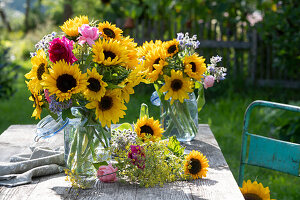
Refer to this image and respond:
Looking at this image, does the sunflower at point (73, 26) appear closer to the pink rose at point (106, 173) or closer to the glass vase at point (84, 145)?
the glass vase at point (84, 145)

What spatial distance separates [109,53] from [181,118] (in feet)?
2.30

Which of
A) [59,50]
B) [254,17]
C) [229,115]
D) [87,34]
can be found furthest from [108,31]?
[254,17]

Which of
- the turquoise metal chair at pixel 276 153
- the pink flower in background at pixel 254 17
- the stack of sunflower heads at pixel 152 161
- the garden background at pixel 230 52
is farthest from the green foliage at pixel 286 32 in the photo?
the stack of sunflower heads at pixel 152 161

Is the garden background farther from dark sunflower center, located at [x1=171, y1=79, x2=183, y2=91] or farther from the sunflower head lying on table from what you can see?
the sunflower head lying on table

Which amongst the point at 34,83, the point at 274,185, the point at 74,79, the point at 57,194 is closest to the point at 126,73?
the point at 74,79

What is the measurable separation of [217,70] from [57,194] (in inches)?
39.3

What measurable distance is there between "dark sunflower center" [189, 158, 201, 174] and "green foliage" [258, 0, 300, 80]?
396 centimetres

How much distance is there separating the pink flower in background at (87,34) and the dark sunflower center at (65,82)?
15 centimetres

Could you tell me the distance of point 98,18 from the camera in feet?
5.79

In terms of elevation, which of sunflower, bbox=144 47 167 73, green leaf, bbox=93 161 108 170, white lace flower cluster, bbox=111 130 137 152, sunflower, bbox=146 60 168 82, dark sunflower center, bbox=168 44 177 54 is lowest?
green leaf, bbox=93 161 108 170

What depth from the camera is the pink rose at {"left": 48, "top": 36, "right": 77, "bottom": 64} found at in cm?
152

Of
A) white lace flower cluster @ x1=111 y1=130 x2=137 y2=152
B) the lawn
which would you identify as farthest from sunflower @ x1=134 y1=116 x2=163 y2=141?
the lawn

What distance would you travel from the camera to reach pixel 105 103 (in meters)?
1.56

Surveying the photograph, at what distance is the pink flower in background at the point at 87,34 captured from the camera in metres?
1.55
